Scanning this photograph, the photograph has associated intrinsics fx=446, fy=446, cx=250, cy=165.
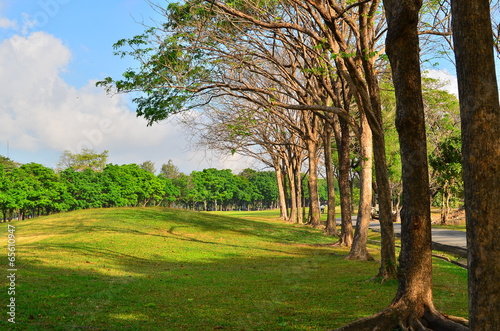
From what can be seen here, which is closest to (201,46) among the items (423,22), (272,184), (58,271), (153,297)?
(423,22)

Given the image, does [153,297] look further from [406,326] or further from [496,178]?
[496,178]

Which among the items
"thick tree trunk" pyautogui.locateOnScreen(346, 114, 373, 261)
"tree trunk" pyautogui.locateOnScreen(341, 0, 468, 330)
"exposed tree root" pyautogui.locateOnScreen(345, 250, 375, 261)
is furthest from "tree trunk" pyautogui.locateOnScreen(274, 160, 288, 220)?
"tree trunk" pyautogui.locateOnScreen(341, 0, 468, 330)

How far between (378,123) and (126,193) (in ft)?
169

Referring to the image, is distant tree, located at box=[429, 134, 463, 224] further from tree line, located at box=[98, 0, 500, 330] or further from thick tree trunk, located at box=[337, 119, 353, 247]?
thick tree trunk, located at box=[337, 119, 353, 247]

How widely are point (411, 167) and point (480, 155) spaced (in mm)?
2442

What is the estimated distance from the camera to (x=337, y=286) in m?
10.8

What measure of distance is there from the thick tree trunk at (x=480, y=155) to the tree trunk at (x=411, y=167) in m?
2.23


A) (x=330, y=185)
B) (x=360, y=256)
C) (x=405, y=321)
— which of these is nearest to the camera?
(x=405, y=321)

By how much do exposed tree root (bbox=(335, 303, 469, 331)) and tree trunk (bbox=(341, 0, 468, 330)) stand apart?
28 mm

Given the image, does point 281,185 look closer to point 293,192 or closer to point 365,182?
point 293,192

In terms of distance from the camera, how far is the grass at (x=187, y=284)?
7652 mm

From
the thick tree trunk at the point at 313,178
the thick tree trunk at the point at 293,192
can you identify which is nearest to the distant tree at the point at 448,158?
the thick tree trunk at the point at 313,178

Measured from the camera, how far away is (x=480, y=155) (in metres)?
4.30

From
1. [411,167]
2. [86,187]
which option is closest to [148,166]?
[86,187]
